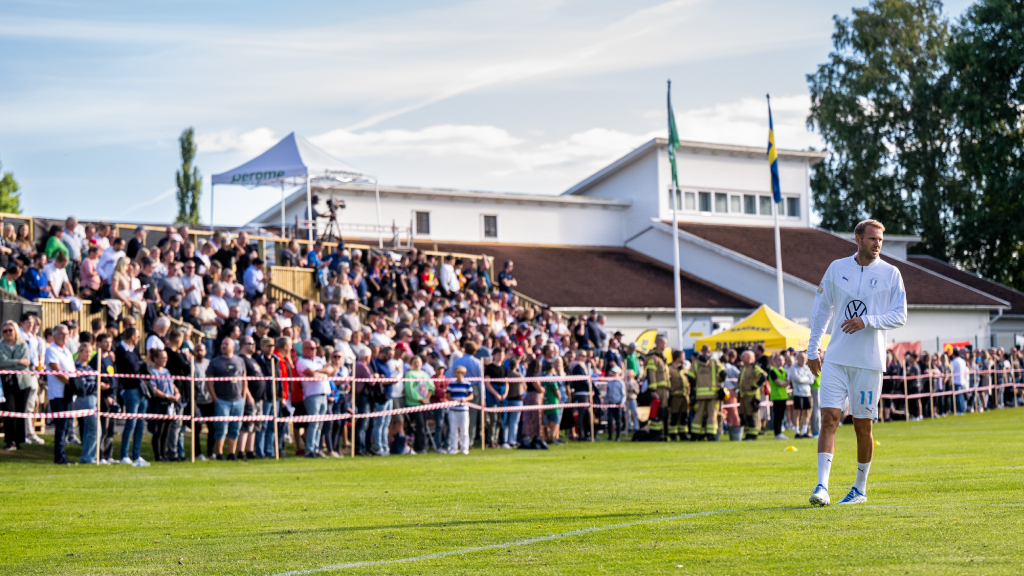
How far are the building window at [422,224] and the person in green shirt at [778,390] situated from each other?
73.1 feet

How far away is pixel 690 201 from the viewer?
49281 mm

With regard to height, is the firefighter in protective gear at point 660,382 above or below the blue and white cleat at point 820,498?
above

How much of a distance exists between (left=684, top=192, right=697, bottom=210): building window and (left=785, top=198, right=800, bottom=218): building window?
5.31 m

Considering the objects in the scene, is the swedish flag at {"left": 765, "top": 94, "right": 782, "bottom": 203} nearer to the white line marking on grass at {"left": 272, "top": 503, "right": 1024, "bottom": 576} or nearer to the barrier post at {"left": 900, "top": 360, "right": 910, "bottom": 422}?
the barrier post at {"left": 900, "top": 360, "right": 910, "bottom": 422}

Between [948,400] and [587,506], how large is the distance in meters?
28.8

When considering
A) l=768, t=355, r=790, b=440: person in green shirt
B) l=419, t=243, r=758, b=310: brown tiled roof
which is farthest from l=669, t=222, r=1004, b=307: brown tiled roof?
l=768, t=355, r=790, b=440: person in green shirt

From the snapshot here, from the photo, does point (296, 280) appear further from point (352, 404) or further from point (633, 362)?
point (633, 362)

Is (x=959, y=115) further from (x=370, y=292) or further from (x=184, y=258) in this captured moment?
(x=184, y=258)

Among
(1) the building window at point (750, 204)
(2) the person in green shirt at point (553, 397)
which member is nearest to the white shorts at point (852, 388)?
(2) the person in green shirt at point (553, 397)

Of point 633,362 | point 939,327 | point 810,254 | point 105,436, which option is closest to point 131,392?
point 105,436

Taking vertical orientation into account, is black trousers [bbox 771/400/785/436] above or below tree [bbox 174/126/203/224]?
below

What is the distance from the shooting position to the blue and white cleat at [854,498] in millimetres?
8273

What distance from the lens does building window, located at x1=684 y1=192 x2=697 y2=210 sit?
49.2 metres

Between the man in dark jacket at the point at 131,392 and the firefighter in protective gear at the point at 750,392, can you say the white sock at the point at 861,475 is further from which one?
the firefighter in protective gear at the point at 750,392
